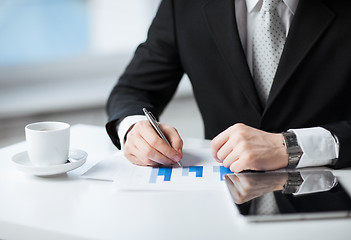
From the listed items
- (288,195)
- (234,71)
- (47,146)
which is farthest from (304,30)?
(47,146)

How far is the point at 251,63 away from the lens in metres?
1.57

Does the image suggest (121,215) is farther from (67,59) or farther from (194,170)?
(67,59)

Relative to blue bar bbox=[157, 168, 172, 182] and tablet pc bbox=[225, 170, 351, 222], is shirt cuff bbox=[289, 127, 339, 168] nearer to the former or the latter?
tablet pc bbox=[225, 170, 351, 222]

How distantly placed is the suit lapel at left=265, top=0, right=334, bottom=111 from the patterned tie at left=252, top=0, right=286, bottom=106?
7cm

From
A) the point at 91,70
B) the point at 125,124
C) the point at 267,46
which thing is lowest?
the point at 91,70

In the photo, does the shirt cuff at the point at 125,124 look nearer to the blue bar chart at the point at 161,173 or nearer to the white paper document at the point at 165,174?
the white paper document at the point at 165,174

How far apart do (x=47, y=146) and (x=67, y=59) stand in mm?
1637

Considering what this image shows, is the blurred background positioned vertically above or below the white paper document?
below

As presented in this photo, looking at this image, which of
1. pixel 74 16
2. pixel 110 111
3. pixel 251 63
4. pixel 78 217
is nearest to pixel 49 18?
pixel 74 16

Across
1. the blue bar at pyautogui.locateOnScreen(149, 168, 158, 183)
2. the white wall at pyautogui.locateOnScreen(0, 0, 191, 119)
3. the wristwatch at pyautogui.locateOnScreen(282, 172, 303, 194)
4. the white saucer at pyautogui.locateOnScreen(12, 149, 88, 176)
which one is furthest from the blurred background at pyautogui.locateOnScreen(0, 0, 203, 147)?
the wristwatch at pyautogui.locateOnScreen(282, 172, 303, 194)

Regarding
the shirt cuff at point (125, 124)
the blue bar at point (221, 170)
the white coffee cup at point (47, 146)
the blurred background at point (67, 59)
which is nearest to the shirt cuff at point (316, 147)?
the blue bar at point (221, 170)

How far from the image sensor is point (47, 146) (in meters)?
1.14

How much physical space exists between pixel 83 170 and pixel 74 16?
167 centimetres

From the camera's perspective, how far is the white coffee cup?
113cm
